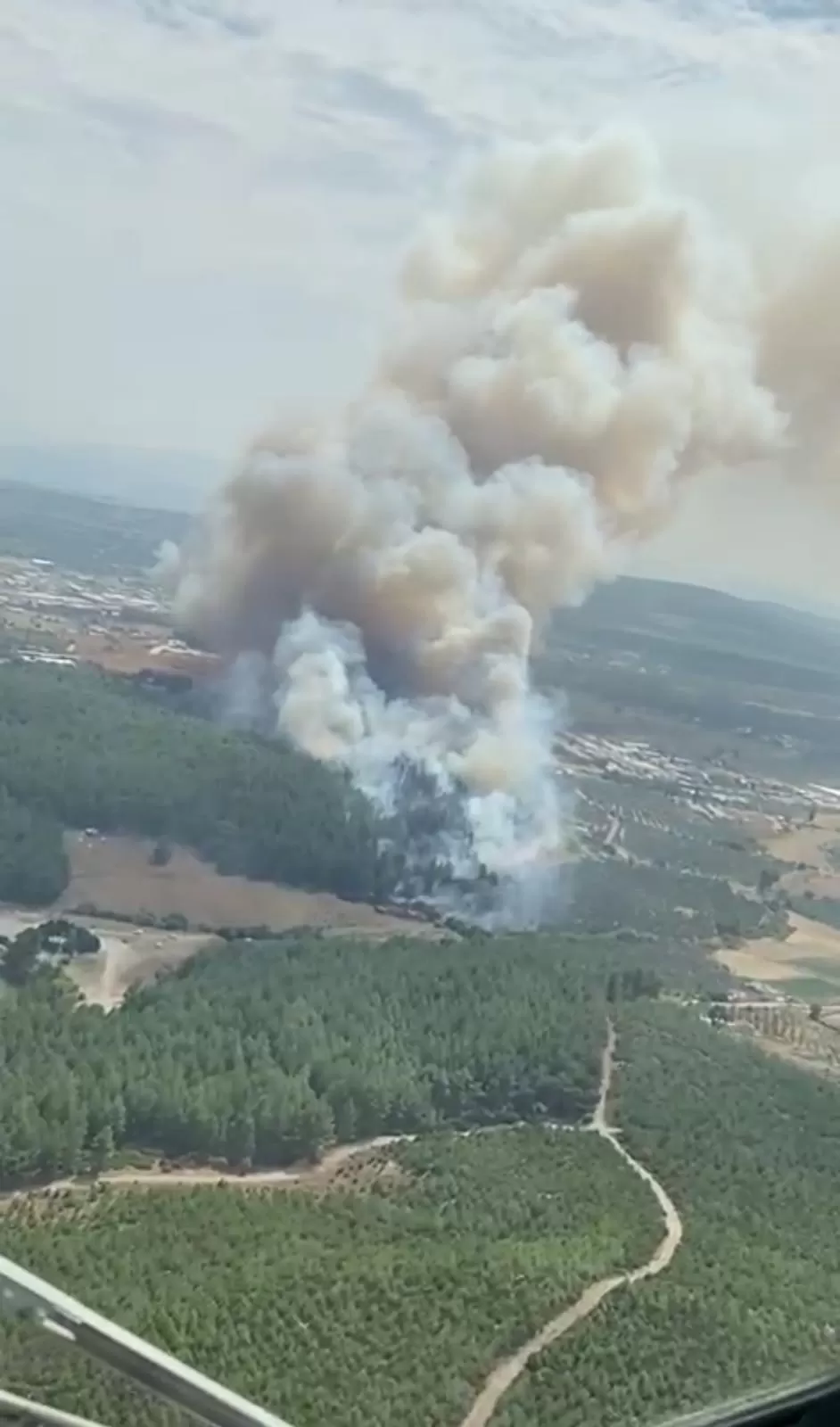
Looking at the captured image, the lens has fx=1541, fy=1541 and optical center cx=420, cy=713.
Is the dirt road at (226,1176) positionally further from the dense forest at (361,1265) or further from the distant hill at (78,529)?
the distant hill at (78,529)

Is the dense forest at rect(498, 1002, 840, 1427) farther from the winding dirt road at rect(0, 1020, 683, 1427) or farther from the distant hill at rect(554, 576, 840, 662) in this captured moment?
the distant hill at rect(554, 576, 840, 662)

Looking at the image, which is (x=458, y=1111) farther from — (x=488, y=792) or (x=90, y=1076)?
(x=488, y=792)

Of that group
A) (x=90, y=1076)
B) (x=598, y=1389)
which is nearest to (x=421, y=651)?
(x=90, y=1076)

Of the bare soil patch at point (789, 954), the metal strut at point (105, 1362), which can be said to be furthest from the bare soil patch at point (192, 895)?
the metal strut at point (105, 1362)

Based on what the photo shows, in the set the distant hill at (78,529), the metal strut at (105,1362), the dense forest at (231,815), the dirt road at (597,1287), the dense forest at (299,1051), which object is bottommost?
the dirt road at (597,1287)

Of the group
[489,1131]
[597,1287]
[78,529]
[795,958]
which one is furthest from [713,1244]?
[78,529]

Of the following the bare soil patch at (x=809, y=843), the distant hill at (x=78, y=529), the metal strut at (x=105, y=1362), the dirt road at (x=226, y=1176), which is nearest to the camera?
the metal strut at (x=105, y=1362)

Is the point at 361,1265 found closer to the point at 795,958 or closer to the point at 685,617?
the point at 795,958
